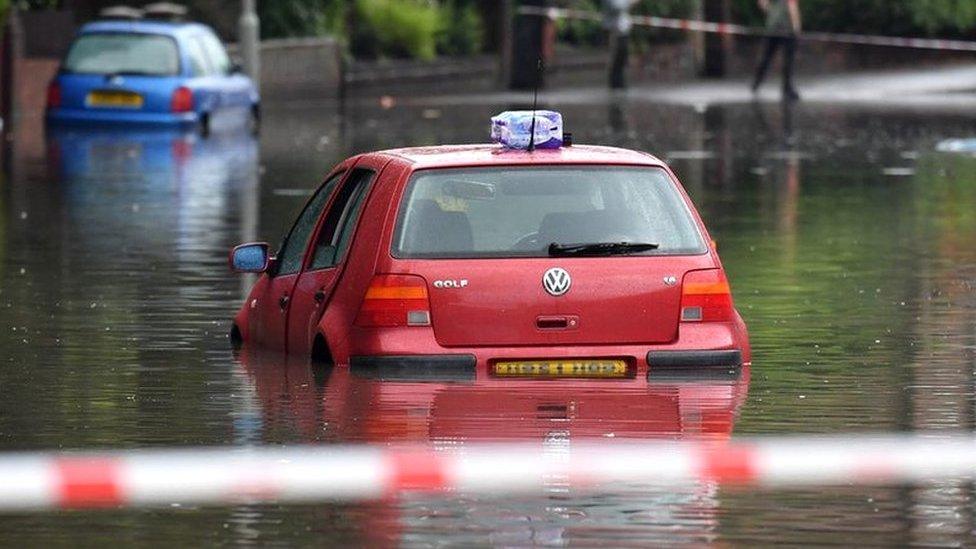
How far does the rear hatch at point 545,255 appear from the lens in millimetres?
12297

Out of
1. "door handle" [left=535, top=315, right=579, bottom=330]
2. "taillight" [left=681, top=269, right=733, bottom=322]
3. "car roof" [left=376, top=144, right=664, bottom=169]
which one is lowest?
"door handle" [left=535, top=315, right=579, bottom=330]

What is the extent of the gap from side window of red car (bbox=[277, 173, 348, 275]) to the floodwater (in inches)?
18.6

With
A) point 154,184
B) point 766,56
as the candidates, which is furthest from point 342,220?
point 766,56

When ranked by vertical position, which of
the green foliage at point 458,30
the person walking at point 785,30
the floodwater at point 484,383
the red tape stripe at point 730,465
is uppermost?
the red tape stripe at point 730,465

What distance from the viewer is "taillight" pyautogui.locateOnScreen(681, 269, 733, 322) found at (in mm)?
12461

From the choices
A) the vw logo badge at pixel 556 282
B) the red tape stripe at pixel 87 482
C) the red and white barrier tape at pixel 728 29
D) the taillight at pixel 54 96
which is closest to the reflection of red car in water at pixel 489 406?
the vw logo badge at pixel 556 282

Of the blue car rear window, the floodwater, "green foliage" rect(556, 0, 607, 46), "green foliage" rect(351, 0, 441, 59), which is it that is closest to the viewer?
the floodwater

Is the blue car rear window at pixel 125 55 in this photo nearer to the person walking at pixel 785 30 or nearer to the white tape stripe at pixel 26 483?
the person walking at pixel 785 30

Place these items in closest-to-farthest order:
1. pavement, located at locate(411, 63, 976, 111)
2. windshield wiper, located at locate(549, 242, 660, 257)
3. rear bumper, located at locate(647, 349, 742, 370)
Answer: windshield wiper, located at locate(549, 242, 660, 257)
rear bumper, located at locate(647, 349, 742, 370)
pavement, located at locate(411, 63, 976, 111)

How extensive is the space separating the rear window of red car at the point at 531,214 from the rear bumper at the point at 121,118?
25.1 metres

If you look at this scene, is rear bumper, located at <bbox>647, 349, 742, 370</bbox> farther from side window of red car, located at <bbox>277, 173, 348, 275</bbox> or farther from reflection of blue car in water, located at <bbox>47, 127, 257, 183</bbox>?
reflection of blue car in water, located at <bbox>47, 127, 257, 183</bbox>

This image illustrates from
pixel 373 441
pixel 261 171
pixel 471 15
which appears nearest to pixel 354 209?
pixel 373 441

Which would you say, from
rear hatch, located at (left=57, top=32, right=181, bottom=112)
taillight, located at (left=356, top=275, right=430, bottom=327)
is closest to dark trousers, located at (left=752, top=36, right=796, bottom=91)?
rear hatch, located at (left=57, top=32, right=181, bottom=112)

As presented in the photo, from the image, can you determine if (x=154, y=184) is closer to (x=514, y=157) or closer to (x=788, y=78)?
(x=514, y=157)
